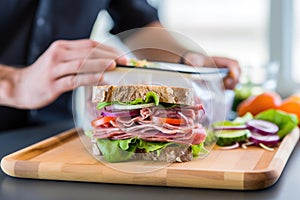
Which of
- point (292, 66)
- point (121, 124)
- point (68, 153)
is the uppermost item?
point (121, 124)

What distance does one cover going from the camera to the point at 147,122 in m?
0.99

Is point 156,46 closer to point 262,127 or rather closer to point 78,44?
point 78,44

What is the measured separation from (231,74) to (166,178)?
0.60 metres

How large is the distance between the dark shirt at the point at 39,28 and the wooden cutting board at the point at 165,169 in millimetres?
592

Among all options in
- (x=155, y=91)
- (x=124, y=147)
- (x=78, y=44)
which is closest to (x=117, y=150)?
(x=124, y=147)

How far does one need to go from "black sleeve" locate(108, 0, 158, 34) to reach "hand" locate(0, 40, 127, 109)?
582 millimetres

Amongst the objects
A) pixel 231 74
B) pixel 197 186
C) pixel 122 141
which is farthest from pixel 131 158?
pixel 231 74

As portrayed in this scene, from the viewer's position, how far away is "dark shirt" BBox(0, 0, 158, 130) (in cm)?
168

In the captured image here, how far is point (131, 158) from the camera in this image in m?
1.04

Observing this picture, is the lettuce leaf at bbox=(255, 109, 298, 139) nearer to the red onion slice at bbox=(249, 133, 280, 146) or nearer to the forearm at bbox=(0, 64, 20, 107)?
the red onion slice at bbox=(249, 133, 280, 146)

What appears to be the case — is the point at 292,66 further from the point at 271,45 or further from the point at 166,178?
the point at 166,178

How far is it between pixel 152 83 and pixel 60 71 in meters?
0.33

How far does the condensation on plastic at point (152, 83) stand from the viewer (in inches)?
39.8

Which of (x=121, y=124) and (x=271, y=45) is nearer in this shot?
(x=121, y=124)
